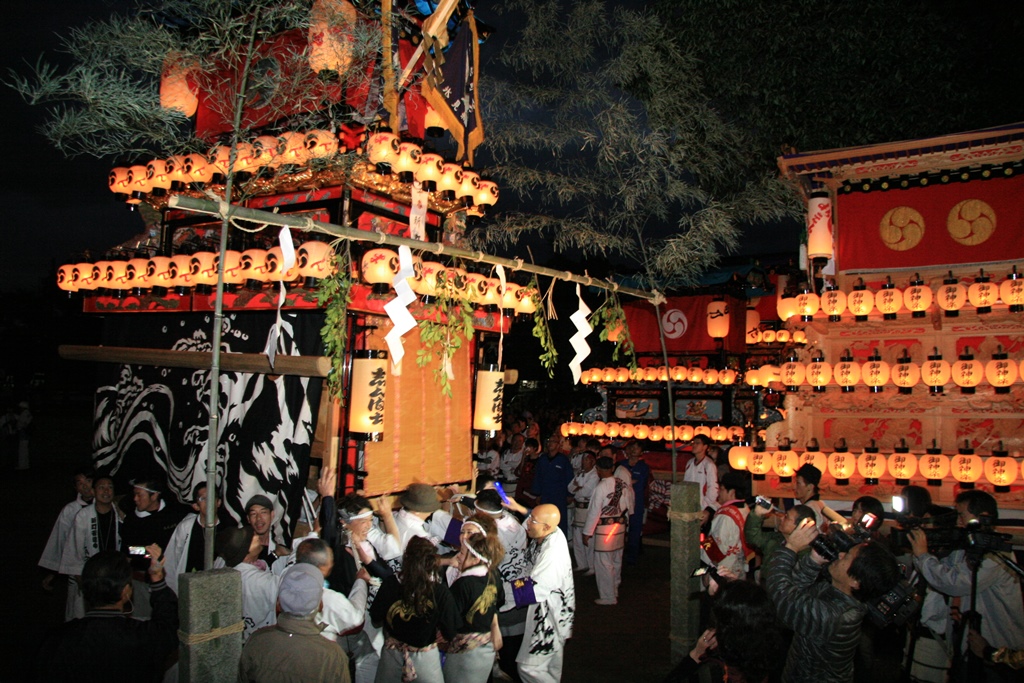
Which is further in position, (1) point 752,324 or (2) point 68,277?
(1) point 752,324

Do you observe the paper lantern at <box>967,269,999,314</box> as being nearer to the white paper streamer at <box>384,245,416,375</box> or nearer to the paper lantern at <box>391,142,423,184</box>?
the paper lantern at <box>391,142,423,184</box>

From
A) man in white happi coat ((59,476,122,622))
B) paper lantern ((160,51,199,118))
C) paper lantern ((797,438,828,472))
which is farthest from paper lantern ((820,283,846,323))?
man in white happi coat ((59,476,122,622))

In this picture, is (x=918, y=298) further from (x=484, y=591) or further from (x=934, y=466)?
(x=484, y=591)

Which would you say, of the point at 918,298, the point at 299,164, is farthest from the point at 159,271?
the point at 918,298

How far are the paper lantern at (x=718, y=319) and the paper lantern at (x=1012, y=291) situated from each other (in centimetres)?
954

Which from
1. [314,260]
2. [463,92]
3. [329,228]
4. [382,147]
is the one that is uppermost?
[463,92]

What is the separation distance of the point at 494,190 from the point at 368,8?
2591 millimetres

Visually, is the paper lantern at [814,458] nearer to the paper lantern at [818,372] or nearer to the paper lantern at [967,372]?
the paper lantern at [818,372]

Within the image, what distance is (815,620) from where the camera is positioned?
361cm

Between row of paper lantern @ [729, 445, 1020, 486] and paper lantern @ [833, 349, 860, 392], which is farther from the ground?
paper lantern @ [833, 349, 860, 392]

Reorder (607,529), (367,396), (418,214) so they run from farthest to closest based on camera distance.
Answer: (607,529), (418,214), (367,396)

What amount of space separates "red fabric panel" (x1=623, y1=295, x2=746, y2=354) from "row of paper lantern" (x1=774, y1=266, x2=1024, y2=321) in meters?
8.98

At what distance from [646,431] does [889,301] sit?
1082 centimetres

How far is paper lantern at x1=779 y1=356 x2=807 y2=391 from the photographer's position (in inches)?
401
